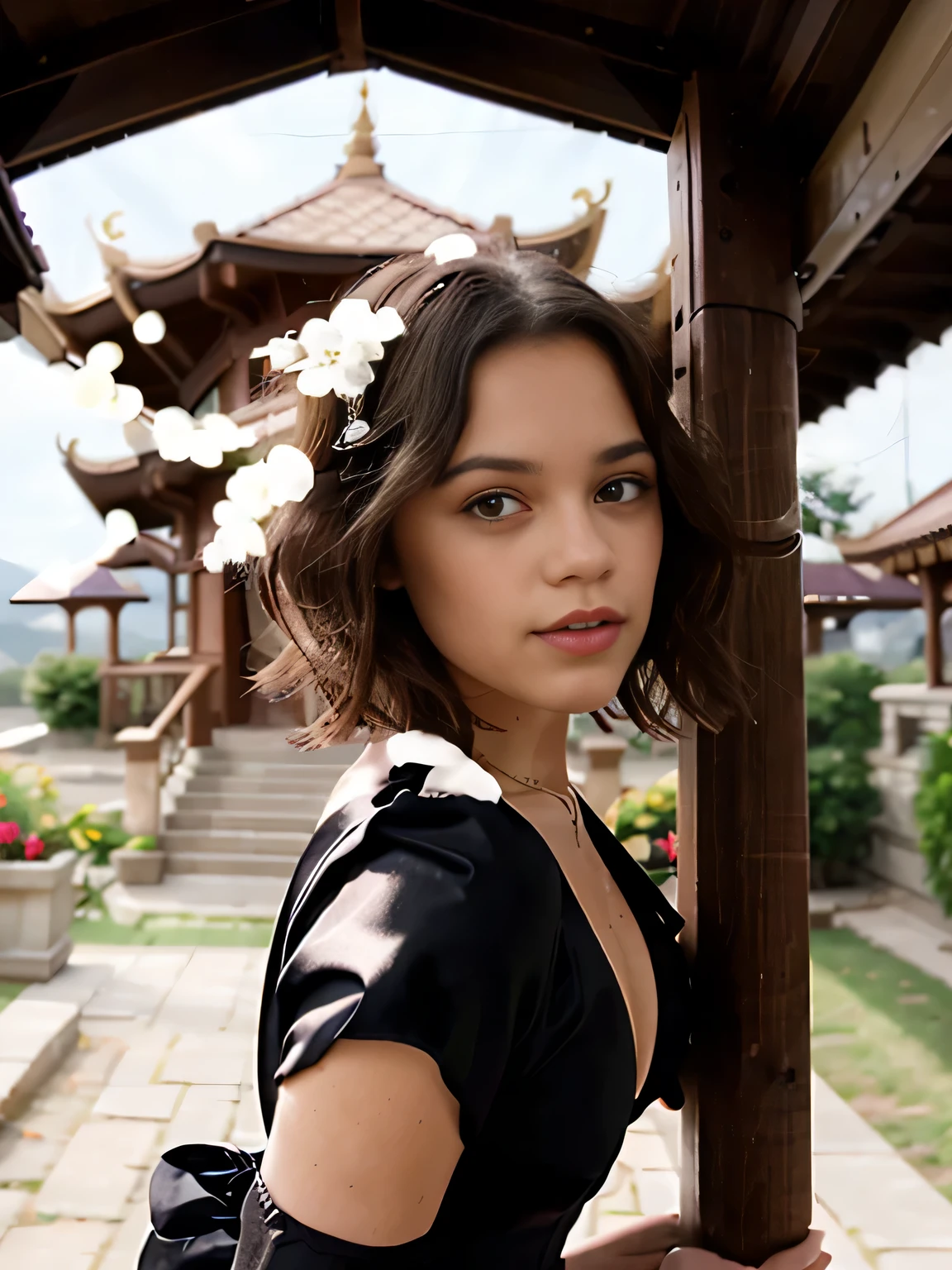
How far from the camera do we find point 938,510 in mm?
2053

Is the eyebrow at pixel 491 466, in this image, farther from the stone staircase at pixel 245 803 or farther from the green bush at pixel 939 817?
the stone staircase at pixel 245 803

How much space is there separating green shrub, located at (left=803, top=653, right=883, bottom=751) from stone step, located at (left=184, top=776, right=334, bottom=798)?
3.01m

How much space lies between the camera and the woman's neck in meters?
0.81

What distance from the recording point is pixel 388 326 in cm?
71

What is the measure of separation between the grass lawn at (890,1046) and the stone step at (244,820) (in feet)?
9.81

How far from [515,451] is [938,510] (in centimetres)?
179

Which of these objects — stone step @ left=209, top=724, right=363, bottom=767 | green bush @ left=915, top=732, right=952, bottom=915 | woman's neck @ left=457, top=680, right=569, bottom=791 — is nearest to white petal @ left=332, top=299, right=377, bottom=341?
woman's neck @ left=457, top=680, right=569, bottom=791

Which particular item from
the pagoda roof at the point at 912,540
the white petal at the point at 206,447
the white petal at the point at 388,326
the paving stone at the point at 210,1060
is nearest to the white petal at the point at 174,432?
the white petal at the point at 206,447

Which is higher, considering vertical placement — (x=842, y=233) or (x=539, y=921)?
(x=842, y=233)

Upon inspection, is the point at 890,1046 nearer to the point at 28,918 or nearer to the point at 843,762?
the point at 843,762

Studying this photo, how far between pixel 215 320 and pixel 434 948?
15.7ft

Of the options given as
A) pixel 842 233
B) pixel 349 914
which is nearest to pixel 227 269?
pixel 842 233

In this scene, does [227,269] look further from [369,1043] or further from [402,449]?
[369,1043]

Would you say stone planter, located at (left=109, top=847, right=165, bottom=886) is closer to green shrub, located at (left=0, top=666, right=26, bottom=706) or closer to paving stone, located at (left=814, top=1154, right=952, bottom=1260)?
green shrub, located at (left=0, top=666, right=26, bottom=706)
